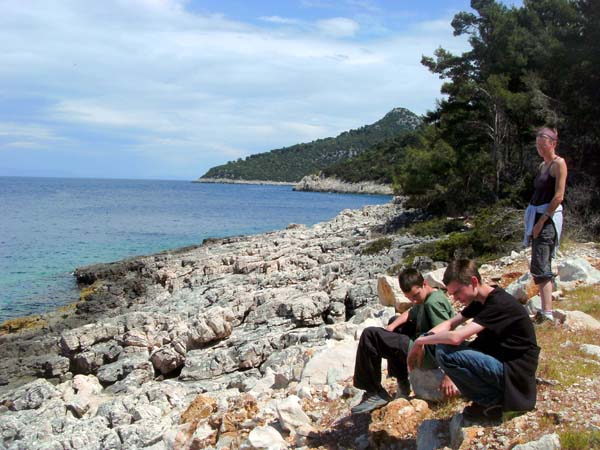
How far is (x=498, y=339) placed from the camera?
447 centimetres

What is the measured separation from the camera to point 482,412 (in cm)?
451

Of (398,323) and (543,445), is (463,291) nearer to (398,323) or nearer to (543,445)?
(543,445)

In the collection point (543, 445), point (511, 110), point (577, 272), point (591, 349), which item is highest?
point (511, 110)

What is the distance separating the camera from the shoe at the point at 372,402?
533 cm

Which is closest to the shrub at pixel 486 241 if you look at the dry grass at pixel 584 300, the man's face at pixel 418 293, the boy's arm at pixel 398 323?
the dry grass at pixel 584 300

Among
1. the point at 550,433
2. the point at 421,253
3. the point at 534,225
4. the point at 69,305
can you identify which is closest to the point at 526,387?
the point at 550,433

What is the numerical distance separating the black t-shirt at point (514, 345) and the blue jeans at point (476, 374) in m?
0.08

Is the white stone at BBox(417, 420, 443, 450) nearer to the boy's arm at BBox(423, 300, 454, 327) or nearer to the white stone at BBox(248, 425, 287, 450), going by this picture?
the boy's arm at BBox(423, 300, 454, 327)

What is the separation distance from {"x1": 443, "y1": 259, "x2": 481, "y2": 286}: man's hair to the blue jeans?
1.80 feet

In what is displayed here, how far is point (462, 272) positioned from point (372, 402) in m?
1.68

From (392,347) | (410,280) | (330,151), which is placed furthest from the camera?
(330,151)

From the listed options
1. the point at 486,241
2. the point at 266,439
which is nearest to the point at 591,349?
the point at 266,439

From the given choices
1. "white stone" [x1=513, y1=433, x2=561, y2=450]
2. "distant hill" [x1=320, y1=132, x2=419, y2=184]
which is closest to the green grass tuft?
"white stone" [x1=513, y1=433, x2=561, y2=450]

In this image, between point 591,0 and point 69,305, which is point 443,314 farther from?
point 591,0
